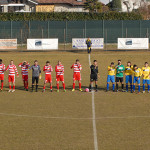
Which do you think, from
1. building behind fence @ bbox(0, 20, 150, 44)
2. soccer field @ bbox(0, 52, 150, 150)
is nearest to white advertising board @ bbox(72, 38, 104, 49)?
building behind fence @ bbox(0, 20, 150, 44)

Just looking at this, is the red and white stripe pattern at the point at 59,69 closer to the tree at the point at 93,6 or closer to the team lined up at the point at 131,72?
the team lined up at the point at 131,72

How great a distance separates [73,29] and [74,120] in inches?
1700

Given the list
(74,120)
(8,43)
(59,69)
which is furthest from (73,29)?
(74,120)

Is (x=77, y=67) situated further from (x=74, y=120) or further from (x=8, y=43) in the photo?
(x=8, y=43)

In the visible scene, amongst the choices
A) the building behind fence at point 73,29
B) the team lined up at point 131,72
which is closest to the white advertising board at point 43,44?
the building behind fence at point 73,29

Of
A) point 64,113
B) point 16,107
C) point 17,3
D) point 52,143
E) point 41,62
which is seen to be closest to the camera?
point 52,143

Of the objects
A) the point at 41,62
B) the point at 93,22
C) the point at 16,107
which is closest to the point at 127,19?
the point at 93,22

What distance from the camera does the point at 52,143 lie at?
1638 centimetres

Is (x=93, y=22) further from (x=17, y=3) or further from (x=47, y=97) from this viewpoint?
(x=47, y=97)

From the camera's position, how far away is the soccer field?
1641cm

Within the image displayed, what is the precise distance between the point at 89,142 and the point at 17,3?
65.7 meters

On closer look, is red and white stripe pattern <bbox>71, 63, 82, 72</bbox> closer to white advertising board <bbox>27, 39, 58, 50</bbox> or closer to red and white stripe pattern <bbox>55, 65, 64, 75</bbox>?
red and white stripe pattern <bbox>55, 65, 64, 75</bbox>

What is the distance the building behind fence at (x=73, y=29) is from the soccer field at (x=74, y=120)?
99.4ft

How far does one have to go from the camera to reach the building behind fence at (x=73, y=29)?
201 ft
